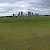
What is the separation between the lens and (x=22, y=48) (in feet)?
44.9

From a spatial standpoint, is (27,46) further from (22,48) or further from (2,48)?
(2,48)

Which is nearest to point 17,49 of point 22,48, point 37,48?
point 22,48

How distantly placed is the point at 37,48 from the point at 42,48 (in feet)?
1.22

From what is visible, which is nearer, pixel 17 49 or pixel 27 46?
pixel 17 49

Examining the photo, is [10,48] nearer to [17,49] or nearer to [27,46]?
[17,49]

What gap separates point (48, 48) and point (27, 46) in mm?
1729

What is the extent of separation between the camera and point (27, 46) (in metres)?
14.3

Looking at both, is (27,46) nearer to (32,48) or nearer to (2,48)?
(32,48)

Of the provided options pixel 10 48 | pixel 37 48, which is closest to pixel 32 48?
pixel 37 48

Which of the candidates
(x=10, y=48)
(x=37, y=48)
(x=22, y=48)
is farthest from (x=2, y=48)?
(x=37, y=48)

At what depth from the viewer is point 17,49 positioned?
13289 mm

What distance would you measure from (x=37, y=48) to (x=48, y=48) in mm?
817

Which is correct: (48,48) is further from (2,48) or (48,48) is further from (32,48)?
(2,48)

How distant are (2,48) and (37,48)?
2.59m
